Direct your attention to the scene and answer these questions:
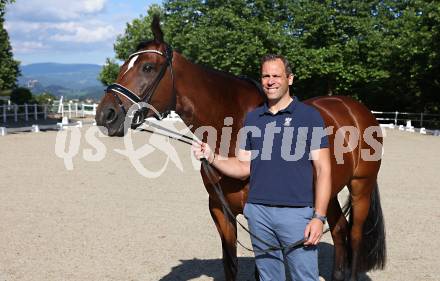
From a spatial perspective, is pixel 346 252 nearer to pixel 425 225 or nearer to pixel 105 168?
pixel 425 225

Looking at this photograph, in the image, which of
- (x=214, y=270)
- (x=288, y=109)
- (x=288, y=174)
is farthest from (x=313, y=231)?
(x=214, y=270)

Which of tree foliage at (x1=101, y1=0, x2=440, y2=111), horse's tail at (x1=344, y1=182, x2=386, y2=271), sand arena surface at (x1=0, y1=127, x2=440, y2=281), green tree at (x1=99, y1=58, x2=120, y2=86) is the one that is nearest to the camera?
horse's tail at (x1=344, y1=182, x2=386, y2=271)

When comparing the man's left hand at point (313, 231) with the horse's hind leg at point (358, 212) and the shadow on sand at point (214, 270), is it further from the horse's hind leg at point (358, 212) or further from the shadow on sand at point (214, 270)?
the shadow on sand at point (214, 270)

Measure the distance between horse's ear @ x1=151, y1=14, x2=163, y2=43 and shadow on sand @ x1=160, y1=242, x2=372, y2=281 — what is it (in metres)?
2.47

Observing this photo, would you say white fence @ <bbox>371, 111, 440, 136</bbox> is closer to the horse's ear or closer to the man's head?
the horse's ear

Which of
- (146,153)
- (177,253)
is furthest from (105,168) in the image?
(177,253)

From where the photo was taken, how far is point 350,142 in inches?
170

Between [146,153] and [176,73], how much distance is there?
12.0 meters

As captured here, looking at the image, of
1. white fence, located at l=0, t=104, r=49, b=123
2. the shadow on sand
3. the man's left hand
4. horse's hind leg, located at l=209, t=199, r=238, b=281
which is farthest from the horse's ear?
white fence, located at l=0, t=104, r=49, b=123

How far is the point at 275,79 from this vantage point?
2654mm

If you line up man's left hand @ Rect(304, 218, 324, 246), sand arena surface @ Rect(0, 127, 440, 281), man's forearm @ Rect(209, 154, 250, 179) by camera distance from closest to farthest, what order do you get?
man's left hand @ Rect(304, 218, 324, 246) → man's forearm @ Rect(209, 154, 250, 179) → sand arena surface @ Rect(0, 127, 440, 281)

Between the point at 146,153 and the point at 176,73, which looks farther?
the point at 146,153

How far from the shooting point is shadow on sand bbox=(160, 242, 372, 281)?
4.84 m

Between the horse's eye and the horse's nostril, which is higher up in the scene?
the horse's eye
